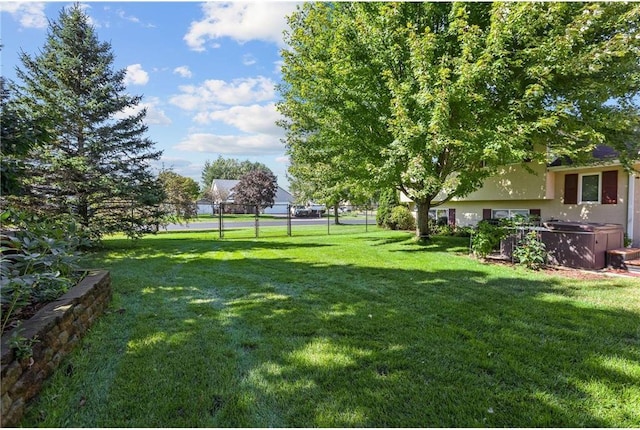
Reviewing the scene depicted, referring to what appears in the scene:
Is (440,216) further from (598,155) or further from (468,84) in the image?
(468,84)

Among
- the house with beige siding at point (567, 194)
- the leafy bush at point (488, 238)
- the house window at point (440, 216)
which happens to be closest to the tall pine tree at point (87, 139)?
the leafy bush at point (488, 238)

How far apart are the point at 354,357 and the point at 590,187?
41.6ft

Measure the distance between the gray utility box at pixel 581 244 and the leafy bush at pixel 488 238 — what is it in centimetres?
93

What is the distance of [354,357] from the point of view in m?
3.12

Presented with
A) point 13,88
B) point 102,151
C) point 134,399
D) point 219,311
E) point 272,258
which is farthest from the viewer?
point 102,151

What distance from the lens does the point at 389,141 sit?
10.3m

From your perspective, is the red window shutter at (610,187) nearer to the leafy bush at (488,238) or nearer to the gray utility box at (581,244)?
the gray utility box at (581,244)

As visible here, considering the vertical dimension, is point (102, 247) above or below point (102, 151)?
below

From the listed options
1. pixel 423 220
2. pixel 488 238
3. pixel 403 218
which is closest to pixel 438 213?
pixel 403 218

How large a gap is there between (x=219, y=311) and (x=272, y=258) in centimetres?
466

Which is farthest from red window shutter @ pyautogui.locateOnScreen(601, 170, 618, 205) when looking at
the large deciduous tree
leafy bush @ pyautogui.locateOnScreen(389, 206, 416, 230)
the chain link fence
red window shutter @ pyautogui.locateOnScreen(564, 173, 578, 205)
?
the chain link fence

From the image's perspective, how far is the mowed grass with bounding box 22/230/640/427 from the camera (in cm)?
234

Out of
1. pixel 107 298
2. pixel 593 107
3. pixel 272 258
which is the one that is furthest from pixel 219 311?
pixel 593 107

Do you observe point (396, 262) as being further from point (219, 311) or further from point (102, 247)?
point (102, 247)
